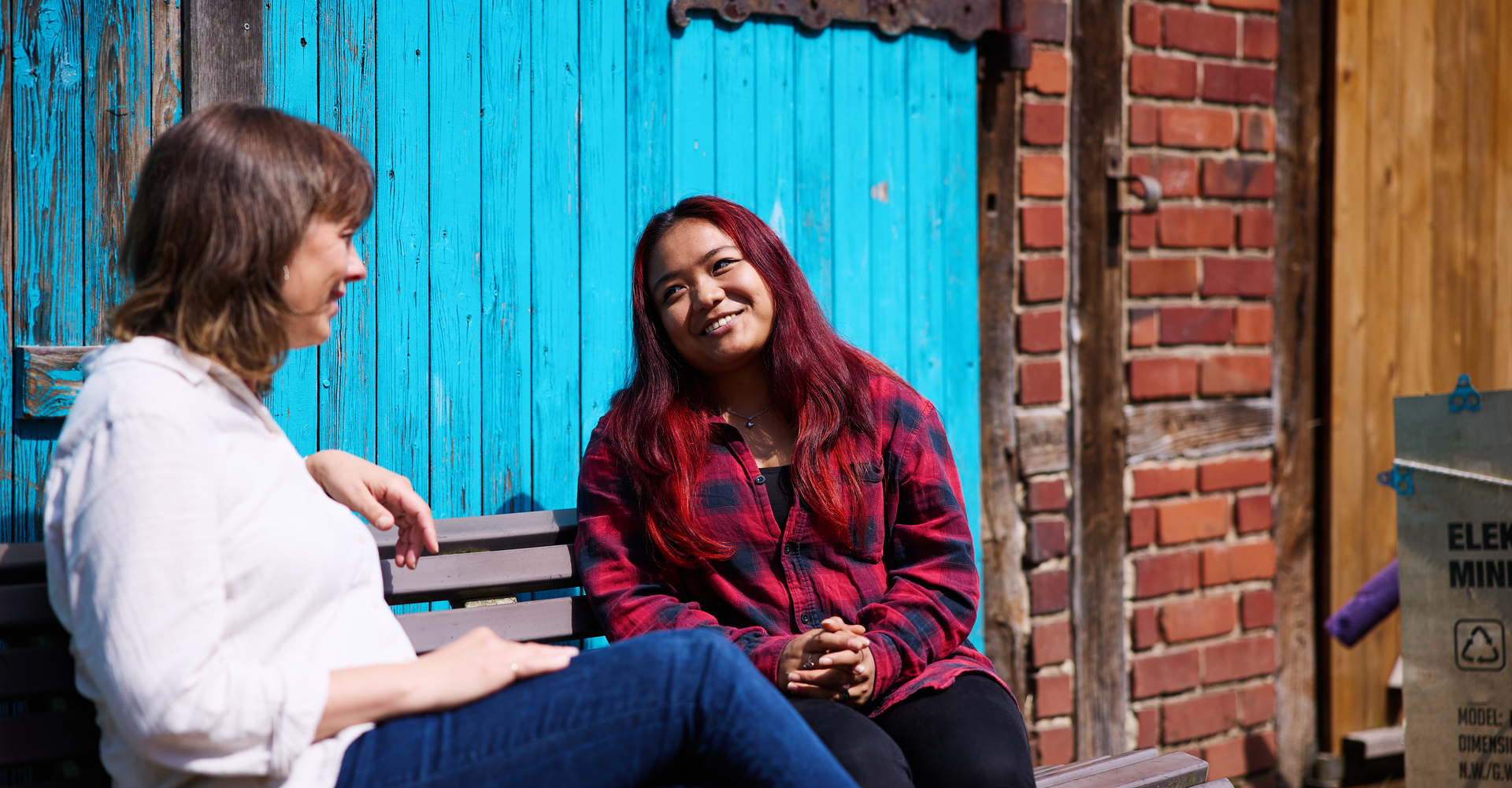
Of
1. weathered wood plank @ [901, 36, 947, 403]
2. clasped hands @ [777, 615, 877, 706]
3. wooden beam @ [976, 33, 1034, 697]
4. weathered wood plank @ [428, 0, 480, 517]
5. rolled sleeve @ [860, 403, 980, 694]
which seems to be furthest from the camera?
wooden beam @ [976, 33, 1034, 697]

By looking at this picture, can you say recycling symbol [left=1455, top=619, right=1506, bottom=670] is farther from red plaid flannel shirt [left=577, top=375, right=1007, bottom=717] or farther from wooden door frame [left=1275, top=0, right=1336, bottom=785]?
red plaid flannel shirt [left=577, top=375, right=1007, bottom=717]

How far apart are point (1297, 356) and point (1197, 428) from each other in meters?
0.46

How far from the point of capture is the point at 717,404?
2.34 meters

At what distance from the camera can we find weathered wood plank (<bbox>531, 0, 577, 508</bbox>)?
2.54 m

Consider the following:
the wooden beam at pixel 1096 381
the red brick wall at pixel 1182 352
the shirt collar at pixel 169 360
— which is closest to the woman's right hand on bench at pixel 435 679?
the shirt collar at pixel 169 360

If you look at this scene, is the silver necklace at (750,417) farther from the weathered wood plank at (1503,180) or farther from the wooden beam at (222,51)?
the weathered wood plank at (1503,180)

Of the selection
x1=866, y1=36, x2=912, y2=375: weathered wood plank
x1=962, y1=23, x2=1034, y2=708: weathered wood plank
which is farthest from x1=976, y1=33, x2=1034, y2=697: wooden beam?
x1=866, y1=36, x2=912, y2=375: weathered wood plank

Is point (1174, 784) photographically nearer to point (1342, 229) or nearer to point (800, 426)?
point (800, 426)

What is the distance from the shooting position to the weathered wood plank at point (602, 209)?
2594 mm

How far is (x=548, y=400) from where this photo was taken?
102 inches

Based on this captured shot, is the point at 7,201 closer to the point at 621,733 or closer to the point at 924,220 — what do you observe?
the point at 621,733

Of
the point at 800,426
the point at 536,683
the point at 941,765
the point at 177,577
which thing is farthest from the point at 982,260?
the point at 177,577

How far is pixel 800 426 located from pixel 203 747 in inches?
46.5

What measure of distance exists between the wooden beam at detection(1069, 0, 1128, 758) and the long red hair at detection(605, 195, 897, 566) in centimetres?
110
